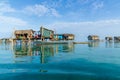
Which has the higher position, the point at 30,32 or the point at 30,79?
the point at 30,32

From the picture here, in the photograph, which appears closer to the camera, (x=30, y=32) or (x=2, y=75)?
(x=2, y=75)

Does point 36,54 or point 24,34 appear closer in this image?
point 36,54

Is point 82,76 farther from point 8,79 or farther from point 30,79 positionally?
point 8,79

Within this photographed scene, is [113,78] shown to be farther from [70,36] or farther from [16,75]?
[70,36]

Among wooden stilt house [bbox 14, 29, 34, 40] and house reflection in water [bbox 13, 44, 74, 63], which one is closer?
house reflection in water [bbox 13, 44, 74, 63]

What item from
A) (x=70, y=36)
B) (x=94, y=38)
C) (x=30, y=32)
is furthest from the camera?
(x=94, y=38)

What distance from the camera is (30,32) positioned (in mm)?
68938

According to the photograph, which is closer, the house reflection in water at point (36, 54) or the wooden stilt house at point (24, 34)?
the house reflection in water at point (36, 54)

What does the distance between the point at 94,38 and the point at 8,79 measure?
114513mm

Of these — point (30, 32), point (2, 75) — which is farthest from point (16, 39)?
point (2, 75)

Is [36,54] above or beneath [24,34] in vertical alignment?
beneath

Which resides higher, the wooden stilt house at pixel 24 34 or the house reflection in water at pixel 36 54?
the wooden stilt house at pixel 24 34

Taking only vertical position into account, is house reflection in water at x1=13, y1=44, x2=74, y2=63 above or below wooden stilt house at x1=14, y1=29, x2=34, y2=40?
below

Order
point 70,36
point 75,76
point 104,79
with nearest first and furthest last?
1. point 104,79
2. point 75,76
3. point 70,36
